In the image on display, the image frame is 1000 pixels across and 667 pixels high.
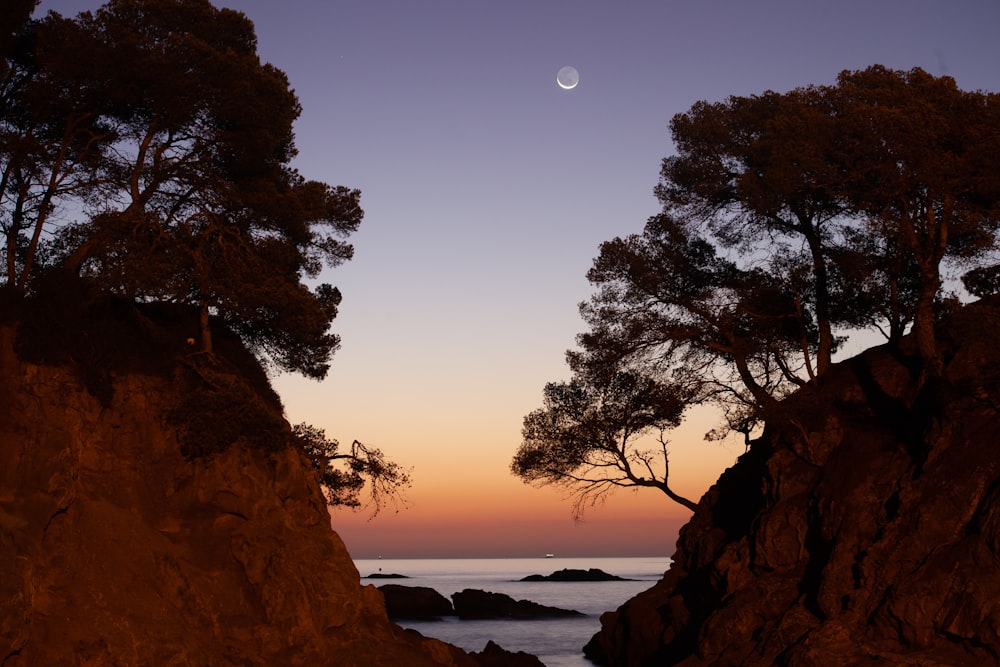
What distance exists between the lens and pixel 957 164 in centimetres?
2258

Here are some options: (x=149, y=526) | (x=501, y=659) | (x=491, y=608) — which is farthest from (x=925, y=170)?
(x=491, y=608)

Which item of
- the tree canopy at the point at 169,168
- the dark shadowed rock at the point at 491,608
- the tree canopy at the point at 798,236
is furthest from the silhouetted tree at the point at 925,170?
the dark shadowed rock at the point at 491,608

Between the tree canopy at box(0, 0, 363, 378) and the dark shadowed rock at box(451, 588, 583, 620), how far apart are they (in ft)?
163

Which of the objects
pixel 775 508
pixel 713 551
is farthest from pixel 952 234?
pixel 713 551

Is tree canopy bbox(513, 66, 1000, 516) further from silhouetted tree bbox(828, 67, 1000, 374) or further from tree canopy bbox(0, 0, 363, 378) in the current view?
tree canopy bbox(0, 0, 363, 378)

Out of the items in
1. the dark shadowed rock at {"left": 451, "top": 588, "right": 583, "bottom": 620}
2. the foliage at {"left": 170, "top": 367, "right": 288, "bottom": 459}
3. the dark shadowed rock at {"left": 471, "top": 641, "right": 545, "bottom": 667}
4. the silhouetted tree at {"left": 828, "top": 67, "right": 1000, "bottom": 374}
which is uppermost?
the silhouetted tree at {"left": 828, "top": 67, "right": 1000, "bottom": 374}

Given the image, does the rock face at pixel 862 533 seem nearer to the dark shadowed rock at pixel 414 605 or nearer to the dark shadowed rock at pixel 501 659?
the dark shadowed rock at pixel 501 659

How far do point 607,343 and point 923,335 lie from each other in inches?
373

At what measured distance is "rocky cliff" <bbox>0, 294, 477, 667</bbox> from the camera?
17.4 meters

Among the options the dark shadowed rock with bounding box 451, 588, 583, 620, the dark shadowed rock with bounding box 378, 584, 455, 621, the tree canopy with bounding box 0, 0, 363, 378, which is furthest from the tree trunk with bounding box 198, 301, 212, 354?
the dark shadowed rock with bounding box 451, 588, 583, 620

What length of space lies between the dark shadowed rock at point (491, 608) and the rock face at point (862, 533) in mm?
44824

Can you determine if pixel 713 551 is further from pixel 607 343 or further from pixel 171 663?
pixel 171 663

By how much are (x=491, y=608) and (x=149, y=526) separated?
56361mm

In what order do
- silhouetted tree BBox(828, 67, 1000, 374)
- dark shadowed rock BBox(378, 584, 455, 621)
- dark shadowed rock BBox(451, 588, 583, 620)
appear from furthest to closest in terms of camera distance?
dark shadowed rock BBox(451, 588, 583, 620), dark shadowed rock BBox(378, 584, 455, 621), silhouetted tree BBox(828, 67, 1000, 374)
